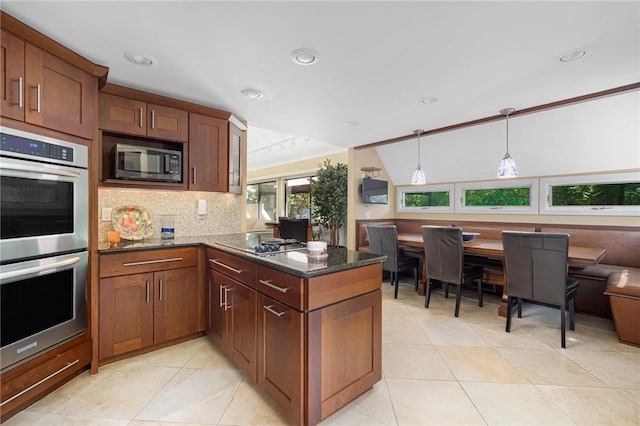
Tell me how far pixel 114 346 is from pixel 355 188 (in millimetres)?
3585

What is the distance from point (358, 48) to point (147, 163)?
6.61ft

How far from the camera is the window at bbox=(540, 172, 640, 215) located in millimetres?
3191

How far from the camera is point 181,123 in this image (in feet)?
8.97

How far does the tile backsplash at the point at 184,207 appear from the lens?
2.63 meters

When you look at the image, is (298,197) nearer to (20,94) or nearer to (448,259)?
(448,259)

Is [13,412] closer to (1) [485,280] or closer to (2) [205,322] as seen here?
(2) [205,322]

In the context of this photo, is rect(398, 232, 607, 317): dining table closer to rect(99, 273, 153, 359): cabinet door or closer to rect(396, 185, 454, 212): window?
rect(396, 185, 454, 212): window

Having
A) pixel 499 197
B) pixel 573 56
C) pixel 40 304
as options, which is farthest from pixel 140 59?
pixel 499 197

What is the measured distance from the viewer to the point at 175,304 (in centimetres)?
244

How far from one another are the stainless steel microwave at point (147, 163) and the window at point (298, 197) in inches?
169

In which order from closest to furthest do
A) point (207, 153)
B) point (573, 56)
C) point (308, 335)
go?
point (308, 335) < point (573, 56) < point (207, 153)

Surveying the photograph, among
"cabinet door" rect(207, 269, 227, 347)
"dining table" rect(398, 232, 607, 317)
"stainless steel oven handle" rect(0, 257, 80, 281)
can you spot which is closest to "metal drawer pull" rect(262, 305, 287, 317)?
"cabinet door" rect(207, 269, 227, 347)

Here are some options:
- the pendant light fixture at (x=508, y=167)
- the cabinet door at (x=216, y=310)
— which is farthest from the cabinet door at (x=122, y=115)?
the pendant light fixture at (x=508, y=167)

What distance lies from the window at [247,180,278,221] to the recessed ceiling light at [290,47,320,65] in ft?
20.7
